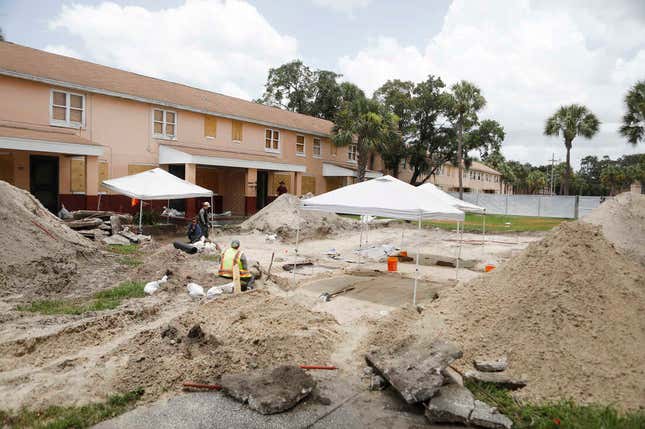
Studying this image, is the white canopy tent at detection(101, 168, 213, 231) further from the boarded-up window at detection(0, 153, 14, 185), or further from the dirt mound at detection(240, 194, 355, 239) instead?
the boarded-up window at detection(0, 153, 14, 185)

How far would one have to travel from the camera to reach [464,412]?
4465 millimetres

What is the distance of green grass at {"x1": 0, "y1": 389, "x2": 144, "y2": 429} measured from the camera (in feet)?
13.7

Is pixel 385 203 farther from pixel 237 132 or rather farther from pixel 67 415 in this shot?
pixel 237 132

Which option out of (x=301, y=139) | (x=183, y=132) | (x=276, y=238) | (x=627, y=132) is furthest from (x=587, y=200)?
(x=183, y=132)

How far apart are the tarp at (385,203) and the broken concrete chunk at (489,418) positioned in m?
4.63

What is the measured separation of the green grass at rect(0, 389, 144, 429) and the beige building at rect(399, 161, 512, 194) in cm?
3746

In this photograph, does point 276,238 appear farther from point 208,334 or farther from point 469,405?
point 469,405

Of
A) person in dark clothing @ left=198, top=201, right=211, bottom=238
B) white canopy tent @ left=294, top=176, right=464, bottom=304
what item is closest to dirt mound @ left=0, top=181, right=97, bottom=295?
person in dark clothing @ left=198, top=201, right=211, bottom=238

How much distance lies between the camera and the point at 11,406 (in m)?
4.46

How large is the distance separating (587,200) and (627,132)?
6.96 metres

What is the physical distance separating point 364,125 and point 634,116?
17.5 metres

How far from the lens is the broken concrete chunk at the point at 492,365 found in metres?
5.43

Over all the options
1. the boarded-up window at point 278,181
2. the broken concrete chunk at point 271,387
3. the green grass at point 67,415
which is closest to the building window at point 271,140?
the boarded-up window at point 278,181

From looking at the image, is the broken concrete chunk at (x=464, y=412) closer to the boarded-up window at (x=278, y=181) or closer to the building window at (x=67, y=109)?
the building window at (x=67, y=109)
